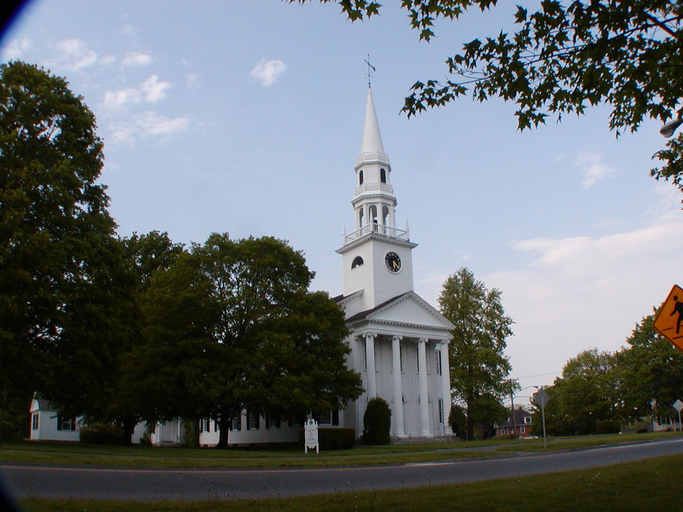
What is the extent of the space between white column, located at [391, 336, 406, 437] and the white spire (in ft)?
56.3

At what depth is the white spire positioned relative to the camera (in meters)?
53.5

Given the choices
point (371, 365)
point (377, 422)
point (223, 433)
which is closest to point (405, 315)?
point (371, 365)

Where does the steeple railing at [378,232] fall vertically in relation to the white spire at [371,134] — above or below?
below

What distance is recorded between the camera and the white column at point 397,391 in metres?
46.0

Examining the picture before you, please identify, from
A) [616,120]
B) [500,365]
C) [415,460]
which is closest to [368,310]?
[500,365]

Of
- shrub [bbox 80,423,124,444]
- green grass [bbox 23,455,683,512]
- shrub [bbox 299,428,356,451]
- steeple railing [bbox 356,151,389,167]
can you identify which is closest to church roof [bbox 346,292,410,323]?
shrub [bbox 299,428,356,451]

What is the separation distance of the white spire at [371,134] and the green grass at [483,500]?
43381 millimetres

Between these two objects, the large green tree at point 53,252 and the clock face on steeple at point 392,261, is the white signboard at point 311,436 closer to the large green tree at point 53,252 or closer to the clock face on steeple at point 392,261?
the large green tree at point 53,252

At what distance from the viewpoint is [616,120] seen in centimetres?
1076

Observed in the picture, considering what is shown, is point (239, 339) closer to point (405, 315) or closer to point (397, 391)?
point (397, 391)

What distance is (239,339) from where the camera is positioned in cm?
3656

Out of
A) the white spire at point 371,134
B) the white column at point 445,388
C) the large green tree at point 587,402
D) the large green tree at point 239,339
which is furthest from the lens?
the large green tree at point 587,402

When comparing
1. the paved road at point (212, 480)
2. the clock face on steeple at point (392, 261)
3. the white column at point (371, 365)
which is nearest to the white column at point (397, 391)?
the white column at point (371, 365)

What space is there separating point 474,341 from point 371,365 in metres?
17.0
